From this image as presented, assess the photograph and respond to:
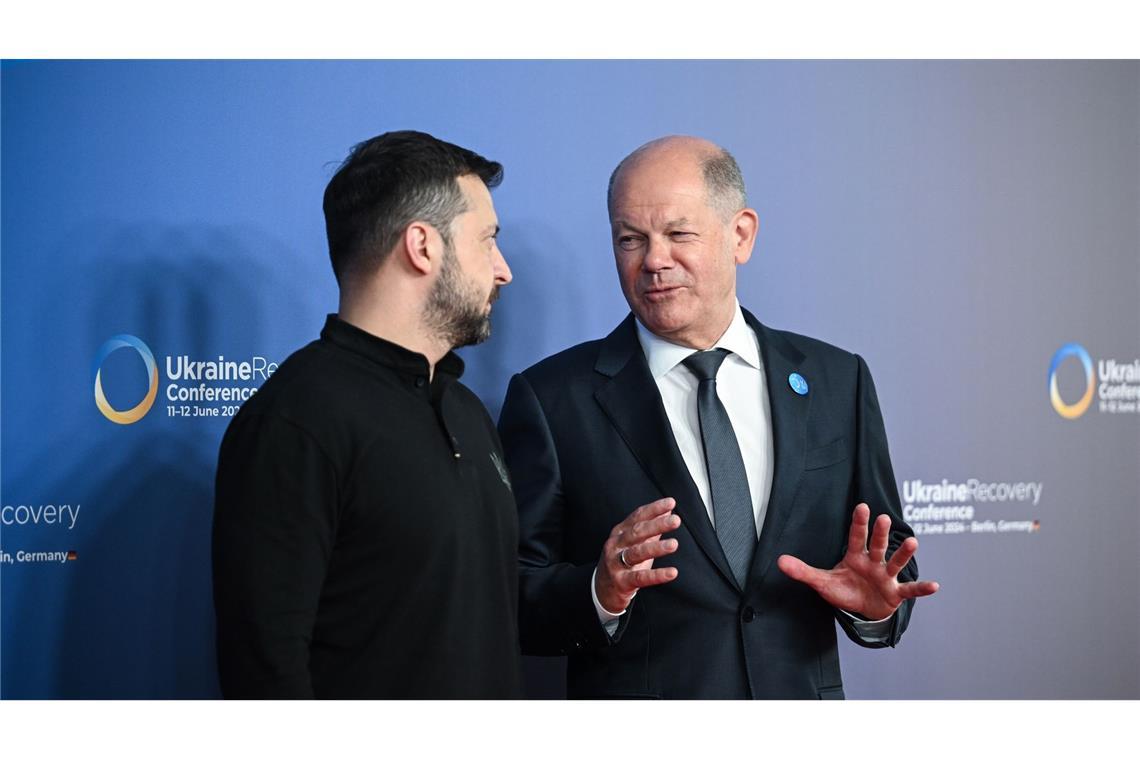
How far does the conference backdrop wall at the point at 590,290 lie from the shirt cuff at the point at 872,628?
736 millimetres

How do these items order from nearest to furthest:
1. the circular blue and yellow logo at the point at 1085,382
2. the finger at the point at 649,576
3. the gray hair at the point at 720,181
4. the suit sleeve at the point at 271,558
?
the suit sleeve at the point at 271,558
the finger at the point at 649,576
the gray hair at the point at 720,181
the circular blue and yellow logo at the point at 1085,382

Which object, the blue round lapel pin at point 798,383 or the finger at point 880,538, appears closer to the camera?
the finger at point 880,538

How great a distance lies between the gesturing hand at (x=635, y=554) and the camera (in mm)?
1870

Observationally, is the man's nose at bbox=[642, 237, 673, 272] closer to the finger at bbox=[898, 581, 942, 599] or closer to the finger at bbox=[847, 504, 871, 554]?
the finger at bbox=[847, 504, 871, 554]

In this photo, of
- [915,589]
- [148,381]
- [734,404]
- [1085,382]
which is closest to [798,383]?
[734,404]

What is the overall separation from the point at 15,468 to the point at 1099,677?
2.89 metres

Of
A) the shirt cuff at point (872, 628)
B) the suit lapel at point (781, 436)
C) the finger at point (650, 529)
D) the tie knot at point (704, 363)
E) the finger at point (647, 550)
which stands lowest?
the shirt cuff at point (872, 628)

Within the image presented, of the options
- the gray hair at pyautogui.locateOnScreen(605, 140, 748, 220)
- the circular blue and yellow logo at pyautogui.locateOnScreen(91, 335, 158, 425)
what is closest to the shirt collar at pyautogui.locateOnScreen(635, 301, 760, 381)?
the gray hair at pyautogui.locateOnScreen(605, 140, 748, 220)

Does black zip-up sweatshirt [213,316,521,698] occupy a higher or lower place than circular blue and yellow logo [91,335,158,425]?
lower

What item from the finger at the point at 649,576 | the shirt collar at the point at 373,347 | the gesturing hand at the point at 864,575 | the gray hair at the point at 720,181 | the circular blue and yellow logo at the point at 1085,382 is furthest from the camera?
the circular blue and yellow logo at the point at 1085,382

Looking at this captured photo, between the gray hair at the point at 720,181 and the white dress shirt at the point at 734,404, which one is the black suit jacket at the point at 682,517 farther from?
the gray hair at the point at 720,181

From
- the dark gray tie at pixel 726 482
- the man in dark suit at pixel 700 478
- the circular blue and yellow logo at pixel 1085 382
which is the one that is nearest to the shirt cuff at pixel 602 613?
the man in dark suit at pixel 700 478

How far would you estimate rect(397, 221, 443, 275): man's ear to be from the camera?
186cm

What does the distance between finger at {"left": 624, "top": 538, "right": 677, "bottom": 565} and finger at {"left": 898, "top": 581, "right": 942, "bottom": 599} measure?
0.51 meters
